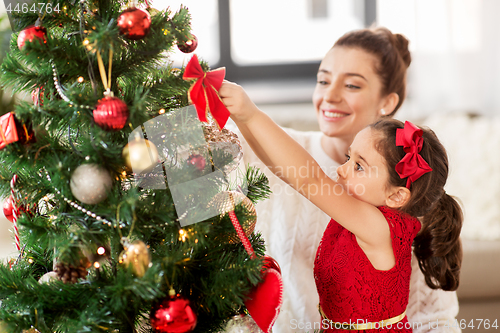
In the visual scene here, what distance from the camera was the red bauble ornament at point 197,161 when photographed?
62 cm

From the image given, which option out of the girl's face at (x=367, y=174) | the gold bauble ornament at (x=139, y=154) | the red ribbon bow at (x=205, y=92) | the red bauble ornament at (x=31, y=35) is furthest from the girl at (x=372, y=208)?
the red bauble ornament at (x=31, y=35)

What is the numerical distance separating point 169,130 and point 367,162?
50cm

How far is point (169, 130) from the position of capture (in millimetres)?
627

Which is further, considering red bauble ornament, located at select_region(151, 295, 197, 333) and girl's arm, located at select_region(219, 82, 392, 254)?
girl's arm, located at select_region(219, 82, 392, 254)

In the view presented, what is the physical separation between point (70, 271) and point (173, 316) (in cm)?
16

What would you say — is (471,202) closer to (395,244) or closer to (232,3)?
(395,244)

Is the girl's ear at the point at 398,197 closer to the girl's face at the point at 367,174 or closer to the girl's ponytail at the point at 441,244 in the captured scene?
the girl's face at the point at 367,174

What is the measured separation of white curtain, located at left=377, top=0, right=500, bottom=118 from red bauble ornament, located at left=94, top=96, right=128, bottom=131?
1.99m

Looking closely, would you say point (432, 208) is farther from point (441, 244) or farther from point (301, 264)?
point (301, 264)

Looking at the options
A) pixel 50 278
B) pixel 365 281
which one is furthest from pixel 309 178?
pixel 50 278

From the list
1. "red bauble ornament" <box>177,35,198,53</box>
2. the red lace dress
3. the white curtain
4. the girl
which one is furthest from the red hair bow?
the white curtain

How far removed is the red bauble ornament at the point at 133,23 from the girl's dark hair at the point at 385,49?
33.1 inches

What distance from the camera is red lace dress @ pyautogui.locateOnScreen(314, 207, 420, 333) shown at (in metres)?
0.91

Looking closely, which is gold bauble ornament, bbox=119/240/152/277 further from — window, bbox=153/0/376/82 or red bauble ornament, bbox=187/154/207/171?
window, bbox=153/0/376/82
